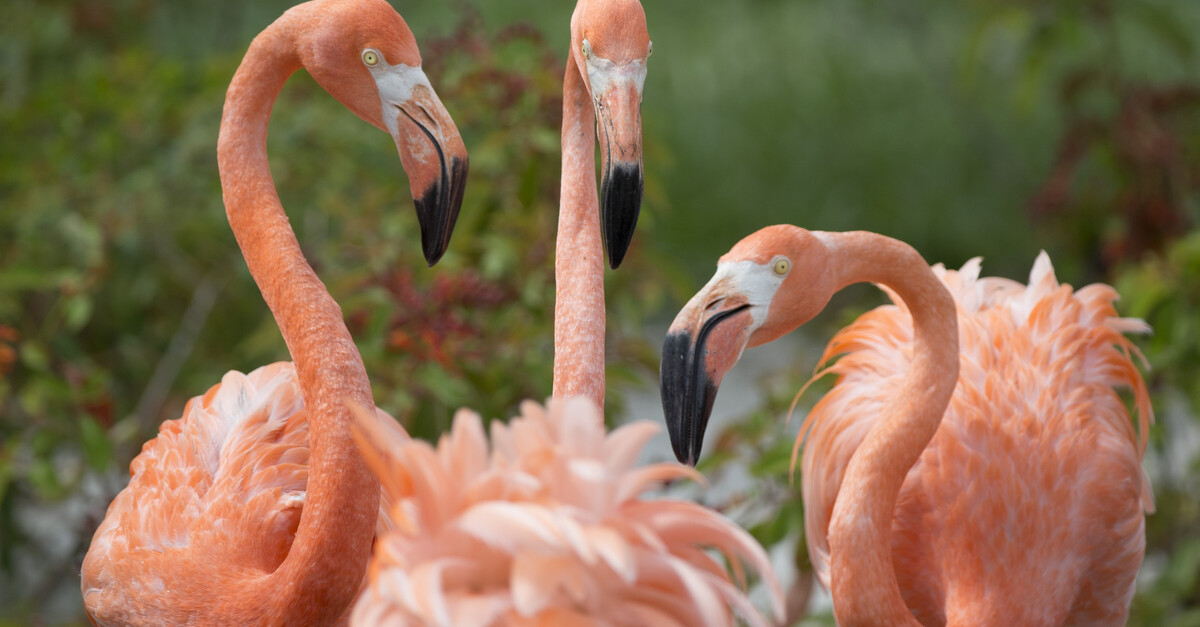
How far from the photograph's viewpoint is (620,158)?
5.88ft

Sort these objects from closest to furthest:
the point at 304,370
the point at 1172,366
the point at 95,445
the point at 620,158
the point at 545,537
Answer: the point at 545,537, the point at 620,158, the point at 304,370, the point at 95,445, the point at 1172,366

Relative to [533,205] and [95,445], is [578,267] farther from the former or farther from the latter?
[95,445]

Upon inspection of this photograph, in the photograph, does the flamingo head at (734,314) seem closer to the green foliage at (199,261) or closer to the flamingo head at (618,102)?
the flamingo head at (618,102)

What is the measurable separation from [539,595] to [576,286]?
848mm

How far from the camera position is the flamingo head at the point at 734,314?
181 centimetres

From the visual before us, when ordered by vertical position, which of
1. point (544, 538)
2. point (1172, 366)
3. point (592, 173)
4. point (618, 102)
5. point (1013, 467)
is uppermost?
point (618, 102)

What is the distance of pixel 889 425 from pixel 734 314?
15.8 inches

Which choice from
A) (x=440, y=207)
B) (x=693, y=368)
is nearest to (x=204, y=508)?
(x=440, y=207)

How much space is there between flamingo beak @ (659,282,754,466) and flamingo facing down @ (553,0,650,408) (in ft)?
0.54

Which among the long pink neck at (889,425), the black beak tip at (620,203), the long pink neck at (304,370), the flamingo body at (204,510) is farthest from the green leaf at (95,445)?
the long pink neck at (889,425)

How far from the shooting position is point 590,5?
1.88 meters

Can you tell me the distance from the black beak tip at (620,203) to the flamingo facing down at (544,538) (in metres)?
0.44

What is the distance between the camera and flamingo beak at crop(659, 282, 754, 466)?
1.80 meters

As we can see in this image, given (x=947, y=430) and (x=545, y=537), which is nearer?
(x=545, y=537)
